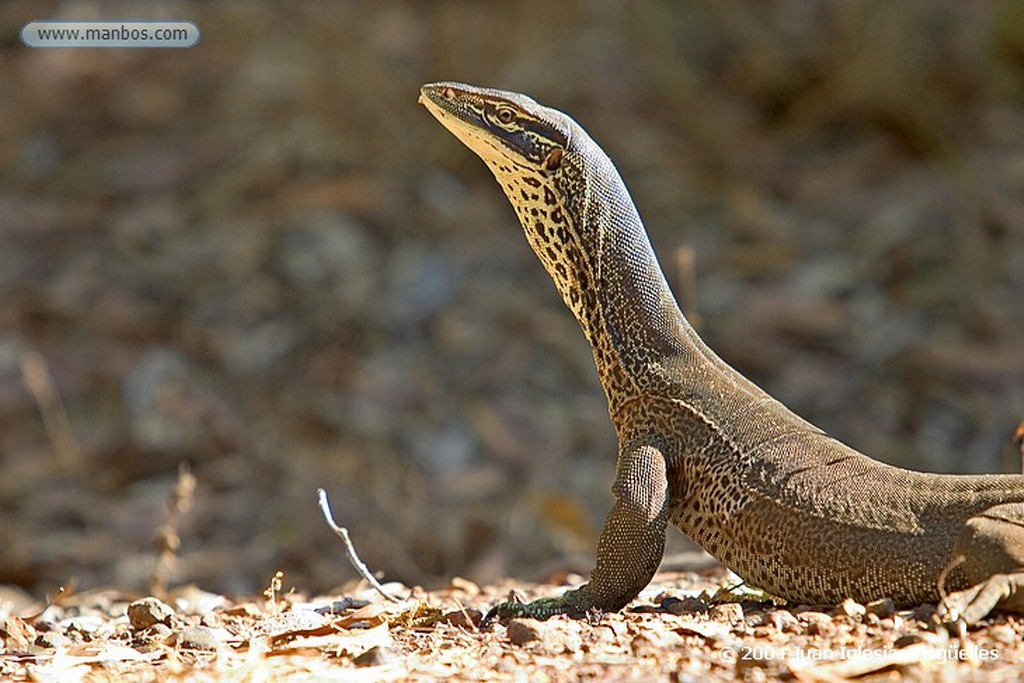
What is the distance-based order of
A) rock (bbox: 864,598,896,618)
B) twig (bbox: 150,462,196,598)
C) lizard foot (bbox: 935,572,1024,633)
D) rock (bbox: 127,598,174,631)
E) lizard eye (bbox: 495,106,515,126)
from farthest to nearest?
twig (bbox: 150,462,196,598) < lizard eye (bbox: 495,106,515,126) < rock (bbox: 127,598,174,631) < rock (bbox: 864,598,896,618) < lizard foot (bbox: 935,572,1024,633)

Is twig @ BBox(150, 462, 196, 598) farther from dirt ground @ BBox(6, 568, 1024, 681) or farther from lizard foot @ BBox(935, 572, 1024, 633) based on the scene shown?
lizard foot @ BBox(935, 572, 1024, 633)

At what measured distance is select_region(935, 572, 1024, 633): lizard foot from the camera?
14.0 feet

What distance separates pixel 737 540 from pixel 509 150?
1.62m

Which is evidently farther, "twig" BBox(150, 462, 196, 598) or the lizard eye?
"twig" BBox(150, 462, 196, 598)

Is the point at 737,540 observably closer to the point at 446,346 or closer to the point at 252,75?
the point at 446,346

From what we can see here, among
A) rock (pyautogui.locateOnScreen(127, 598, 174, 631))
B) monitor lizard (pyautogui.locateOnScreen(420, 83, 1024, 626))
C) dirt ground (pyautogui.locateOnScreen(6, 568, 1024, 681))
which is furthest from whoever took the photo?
rock (pyautogui.locateOnScreen(127, 598, 174, 631))

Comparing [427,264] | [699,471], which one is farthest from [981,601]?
[427,264]

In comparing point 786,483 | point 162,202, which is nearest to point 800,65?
point 162,202

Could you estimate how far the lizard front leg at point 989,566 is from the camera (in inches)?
169

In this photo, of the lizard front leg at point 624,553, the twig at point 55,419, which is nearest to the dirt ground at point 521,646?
the lizard front leg at point 624,553

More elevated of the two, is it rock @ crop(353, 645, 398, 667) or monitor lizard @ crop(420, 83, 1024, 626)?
monitor lizard @ crop(420, 83, 1024, 626)

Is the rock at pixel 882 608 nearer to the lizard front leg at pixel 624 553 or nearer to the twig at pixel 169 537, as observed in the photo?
the lizard front leg at pixel 624 553

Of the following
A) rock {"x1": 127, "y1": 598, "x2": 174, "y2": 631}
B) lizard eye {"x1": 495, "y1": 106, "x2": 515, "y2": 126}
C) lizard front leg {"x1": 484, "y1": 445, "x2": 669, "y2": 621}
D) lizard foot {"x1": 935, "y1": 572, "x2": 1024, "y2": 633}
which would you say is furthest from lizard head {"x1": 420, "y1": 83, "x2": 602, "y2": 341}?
rock {"x1": 127, "y1": 598, "x2": 174, "y2": 631}

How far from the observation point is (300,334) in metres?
11.2
